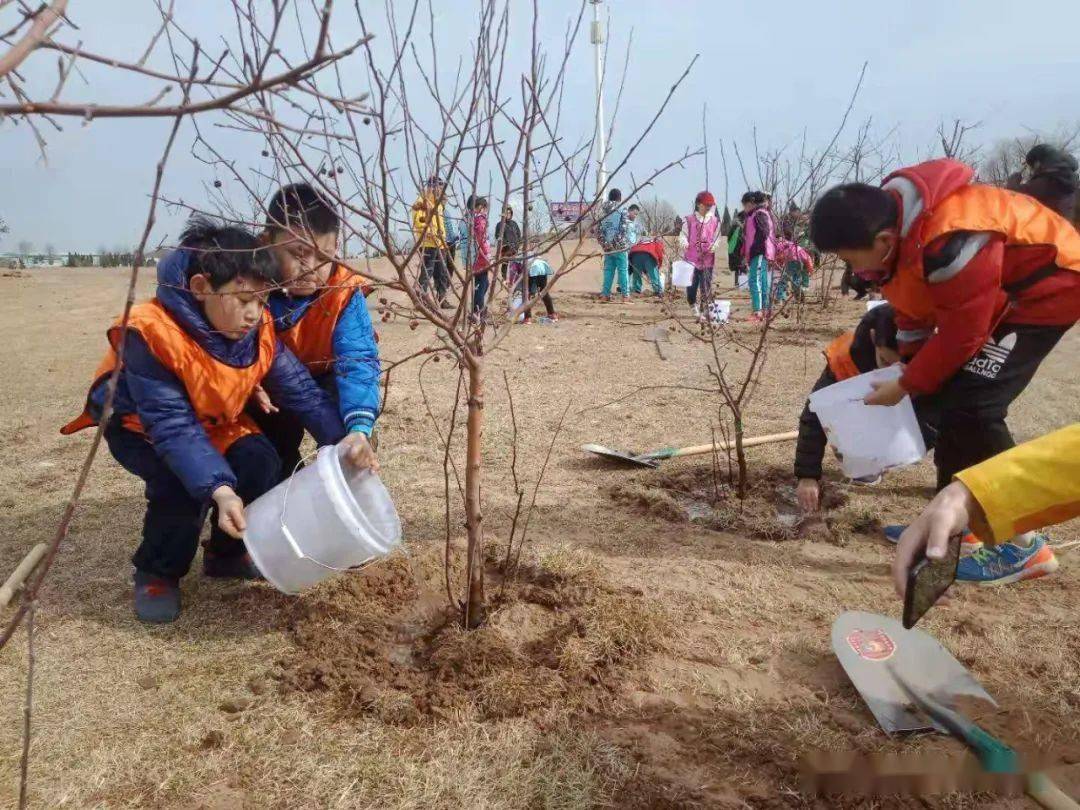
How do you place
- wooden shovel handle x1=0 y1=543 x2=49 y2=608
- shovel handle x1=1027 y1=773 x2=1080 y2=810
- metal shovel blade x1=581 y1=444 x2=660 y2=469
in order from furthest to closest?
1. metal shovel blade x1=581 y1=444 x2=660 y2=469
2. shovel handle x1=1027 y1=773 x2=1080 y2=810
3. wooden shovel handle x1=0 y1=543 x2=49 y2=608

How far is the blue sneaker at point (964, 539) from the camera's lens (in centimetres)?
280

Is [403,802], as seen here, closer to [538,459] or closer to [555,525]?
[555,525]

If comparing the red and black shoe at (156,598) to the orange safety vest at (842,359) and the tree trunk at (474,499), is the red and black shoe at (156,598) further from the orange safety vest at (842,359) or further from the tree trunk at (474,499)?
the orange safety vest at (842,359)

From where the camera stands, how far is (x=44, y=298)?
38.8 feet

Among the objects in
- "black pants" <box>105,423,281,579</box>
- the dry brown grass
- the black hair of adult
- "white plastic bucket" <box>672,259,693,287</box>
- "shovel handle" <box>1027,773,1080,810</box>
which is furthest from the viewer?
"white plastic bucket" <box>672,259,693,287</box>

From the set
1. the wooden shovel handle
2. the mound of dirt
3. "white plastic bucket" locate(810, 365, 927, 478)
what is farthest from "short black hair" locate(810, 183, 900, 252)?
the wooden shovel handle

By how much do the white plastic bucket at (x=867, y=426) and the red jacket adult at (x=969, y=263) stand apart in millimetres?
158

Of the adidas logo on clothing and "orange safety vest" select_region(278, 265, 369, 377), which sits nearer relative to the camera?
the adidas logo on clothing

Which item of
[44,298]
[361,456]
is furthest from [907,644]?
[44,298]

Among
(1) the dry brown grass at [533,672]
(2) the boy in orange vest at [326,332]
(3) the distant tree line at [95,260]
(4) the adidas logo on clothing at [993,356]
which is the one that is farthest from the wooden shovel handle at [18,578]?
(3) the distant tree line at [95,260]

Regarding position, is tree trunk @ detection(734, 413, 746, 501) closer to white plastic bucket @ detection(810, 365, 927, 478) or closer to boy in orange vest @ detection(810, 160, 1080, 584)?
white plastic bucket @ detection(810, 365, 927, 478)

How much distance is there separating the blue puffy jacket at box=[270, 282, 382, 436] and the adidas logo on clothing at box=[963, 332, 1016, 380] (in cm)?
193

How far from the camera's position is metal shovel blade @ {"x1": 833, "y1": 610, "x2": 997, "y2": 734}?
1976 millimetres

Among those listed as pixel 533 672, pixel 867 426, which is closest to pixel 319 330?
pixel 533 672
